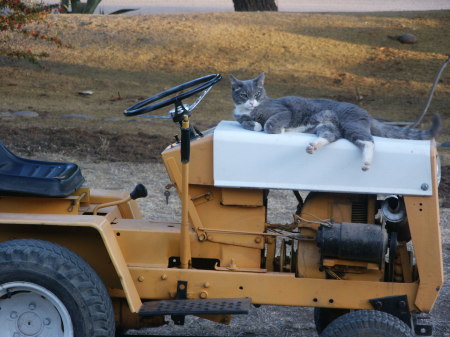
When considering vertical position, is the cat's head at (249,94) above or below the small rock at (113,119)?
above

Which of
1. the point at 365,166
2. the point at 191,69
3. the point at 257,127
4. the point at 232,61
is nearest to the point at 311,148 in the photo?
the point at 365,166

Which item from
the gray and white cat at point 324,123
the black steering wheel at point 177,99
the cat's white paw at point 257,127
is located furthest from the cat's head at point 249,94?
the black steering wheel at point 177,99

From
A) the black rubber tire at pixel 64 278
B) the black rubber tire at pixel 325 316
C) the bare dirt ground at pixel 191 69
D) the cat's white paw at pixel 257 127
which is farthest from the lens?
the bare dirt ground at pixel 191 69

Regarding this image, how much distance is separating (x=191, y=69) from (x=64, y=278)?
450 inches

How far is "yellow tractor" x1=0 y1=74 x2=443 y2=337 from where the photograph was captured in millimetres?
3697

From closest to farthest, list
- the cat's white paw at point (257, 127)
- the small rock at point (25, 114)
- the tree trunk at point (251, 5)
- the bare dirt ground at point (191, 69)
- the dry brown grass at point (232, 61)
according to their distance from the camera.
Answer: the cat's white paw at point (257, 127) < the bare dirt ground at point (191, 69) < the small rock at point (25, 114) < the dry brown grass at point (232, 61) < the tree trunk at point (251, 5)

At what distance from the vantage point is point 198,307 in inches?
149

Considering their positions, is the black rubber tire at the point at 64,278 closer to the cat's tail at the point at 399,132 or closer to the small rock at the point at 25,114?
the cat's tail at the point at 399,132

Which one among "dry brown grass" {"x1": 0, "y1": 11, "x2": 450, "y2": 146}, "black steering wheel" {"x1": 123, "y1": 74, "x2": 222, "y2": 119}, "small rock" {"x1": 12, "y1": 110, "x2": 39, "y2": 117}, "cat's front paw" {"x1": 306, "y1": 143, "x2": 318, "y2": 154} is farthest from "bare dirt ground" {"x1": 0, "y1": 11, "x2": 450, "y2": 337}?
"cat's front paw" {"x1": 306, "y1": 143, "x2": 318, "y2": 154}

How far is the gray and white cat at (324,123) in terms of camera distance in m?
3.88

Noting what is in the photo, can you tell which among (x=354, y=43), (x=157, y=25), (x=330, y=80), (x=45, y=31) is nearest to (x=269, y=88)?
(x=330, y=80)

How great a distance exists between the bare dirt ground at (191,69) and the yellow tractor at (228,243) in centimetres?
544

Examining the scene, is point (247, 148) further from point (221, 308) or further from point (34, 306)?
point (34, 306)

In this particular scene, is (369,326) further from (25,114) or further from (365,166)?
(25,114)
